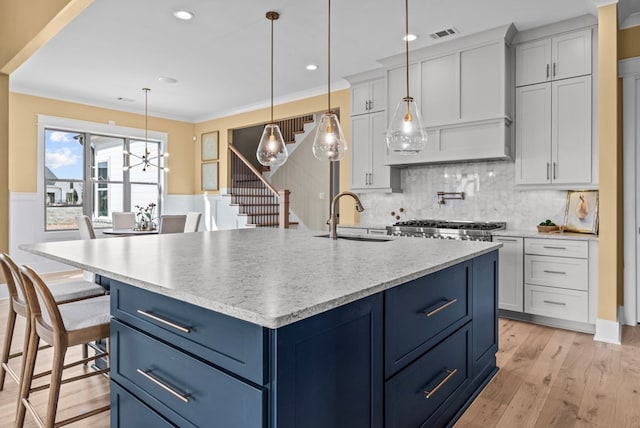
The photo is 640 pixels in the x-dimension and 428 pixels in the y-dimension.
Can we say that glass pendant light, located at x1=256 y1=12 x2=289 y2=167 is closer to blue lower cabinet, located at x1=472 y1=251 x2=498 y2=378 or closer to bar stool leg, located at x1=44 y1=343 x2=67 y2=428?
blue lower cabinet, located at x1=472 y1=251 x2=498 y2=378

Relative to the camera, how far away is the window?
6434 mm

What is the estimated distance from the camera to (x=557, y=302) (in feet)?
11.9

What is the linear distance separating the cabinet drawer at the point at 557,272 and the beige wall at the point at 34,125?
255 inches

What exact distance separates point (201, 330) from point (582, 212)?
12.6 ft

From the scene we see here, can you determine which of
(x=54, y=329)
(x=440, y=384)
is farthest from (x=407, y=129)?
(x=54, y=329)

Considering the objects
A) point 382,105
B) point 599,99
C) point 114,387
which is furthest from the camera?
point 382,105

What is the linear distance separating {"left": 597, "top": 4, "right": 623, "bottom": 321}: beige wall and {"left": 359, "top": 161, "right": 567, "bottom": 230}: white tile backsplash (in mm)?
676

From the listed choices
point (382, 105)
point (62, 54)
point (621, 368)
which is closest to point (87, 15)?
point (62, 54)

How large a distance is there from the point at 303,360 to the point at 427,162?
12.5 feet

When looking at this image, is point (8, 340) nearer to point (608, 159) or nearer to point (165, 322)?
point (165, 322)

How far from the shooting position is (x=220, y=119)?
7789 millimetres

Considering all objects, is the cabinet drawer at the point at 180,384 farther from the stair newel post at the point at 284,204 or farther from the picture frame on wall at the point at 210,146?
the picture frame on wall at the point at 210,146

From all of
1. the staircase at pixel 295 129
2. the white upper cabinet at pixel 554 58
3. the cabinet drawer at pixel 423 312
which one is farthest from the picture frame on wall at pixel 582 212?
the staircase at pixel 295 129

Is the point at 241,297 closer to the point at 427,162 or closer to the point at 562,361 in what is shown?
the point at 562,361
